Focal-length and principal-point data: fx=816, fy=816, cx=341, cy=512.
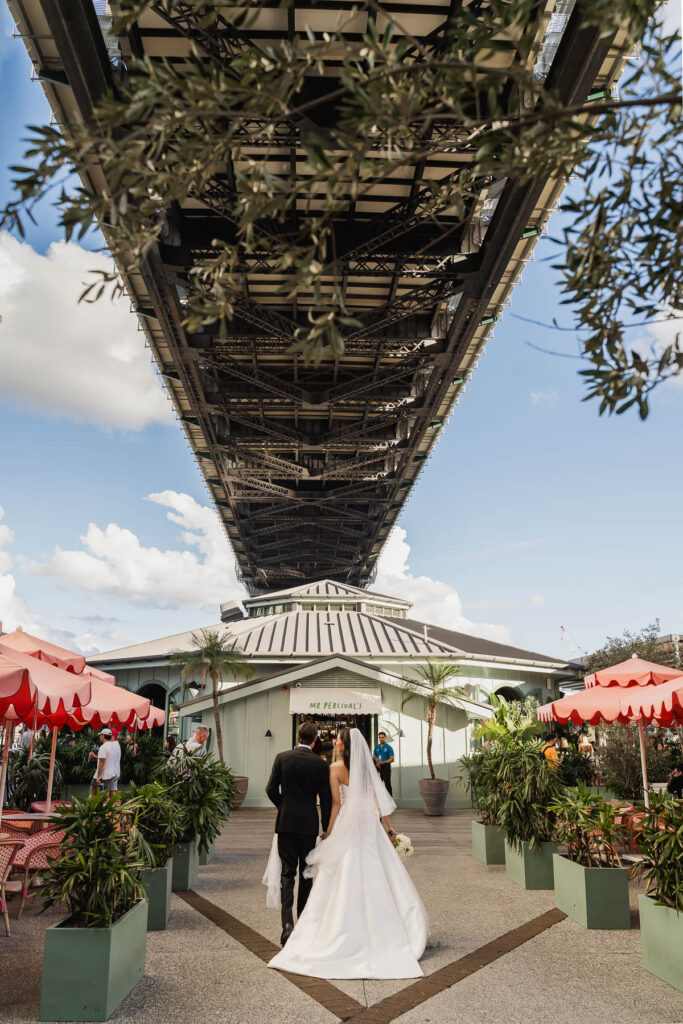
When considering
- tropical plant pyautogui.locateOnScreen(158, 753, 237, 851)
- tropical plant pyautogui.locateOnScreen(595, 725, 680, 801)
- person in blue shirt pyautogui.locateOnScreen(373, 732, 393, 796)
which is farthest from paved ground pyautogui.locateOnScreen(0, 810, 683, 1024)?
person in blue shirt pyautogui.locateOnScreen(373, 732, 393, 796)

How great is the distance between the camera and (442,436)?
25594mm

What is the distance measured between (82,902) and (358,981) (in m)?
2.28

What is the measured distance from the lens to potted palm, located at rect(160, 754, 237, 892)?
34.3 feet

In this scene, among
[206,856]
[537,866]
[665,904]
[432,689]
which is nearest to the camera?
[665,904]

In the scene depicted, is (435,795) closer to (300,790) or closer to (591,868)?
(591,868)

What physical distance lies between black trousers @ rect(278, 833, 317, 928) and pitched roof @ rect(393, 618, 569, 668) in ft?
67.4

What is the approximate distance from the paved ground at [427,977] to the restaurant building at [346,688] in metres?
13.1

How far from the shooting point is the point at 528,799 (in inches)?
421

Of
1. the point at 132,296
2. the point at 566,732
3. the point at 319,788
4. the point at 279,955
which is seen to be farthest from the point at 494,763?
the point at 566,732

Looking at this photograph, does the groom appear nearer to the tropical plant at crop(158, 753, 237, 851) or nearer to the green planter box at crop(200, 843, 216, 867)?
the tropical plant at crop(158, 753, 237, 851)

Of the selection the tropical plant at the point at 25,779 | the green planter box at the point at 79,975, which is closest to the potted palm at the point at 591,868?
the green planter box at the point at 79,975

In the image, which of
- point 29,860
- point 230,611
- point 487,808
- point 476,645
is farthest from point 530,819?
point 230,611

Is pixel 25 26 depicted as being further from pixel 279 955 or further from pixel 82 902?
pixel 279 955

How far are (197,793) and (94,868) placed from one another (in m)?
5.07
